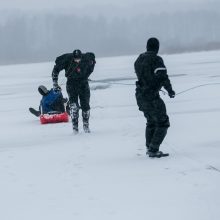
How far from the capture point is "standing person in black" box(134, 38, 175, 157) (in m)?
7.82

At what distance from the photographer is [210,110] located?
1497 centimetres

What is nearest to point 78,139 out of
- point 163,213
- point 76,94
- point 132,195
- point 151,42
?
point 76,94

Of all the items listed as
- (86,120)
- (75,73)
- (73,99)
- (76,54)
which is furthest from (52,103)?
(76,54)

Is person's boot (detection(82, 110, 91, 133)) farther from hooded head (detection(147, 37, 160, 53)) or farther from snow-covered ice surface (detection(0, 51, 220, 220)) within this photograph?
hooded head (detection(147, 37, 160, 53))

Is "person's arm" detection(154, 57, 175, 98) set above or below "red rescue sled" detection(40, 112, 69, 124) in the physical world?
above

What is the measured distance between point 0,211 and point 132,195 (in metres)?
1.32

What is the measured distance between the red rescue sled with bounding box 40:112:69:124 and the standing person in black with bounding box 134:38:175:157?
600cm

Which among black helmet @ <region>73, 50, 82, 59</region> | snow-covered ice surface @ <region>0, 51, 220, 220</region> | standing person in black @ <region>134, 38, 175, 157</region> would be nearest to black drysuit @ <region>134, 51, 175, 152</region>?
standing person in black @ <region>134, 38, 175, 157</region>

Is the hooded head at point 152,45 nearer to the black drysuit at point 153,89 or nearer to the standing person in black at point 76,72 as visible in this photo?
the black drysuit at point 153,89

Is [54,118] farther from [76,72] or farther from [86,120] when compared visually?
[76,72]

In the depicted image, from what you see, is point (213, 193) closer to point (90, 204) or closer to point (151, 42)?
point (90, 204)

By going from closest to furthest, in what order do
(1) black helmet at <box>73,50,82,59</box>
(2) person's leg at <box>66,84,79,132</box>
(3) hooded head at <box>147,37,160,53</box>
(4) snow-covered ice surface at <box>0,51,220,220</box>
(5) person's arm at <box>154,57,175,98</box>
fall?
(4) snow-covered ice surface at <box>0,51,220,220</box> < (5) person's arm at <box>154,57,175,98</box> < (3) hooded head at <box>147,37,160,53</box> < (1) black helmet at <box>73,50,82,59</box> < (2) person's leg at <box>66,84,79,132</box>

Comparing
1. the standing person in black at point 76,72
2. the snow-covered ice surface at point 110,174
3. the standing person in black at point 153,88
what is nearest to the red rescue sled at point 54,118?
the snow-covered ice surface at point 110,174

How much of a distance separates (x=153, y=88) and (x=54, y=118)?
628 cm
